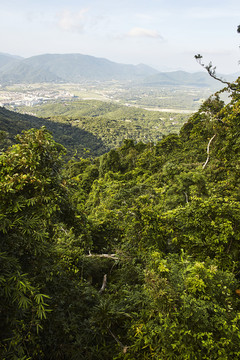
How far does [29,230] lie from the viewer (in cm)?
287

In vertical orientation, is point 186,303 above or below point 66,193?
below

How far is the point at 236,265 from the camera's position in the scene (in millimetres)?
4277

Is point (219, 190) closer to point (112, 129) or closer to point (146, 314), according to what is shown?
→ point (146, 314)

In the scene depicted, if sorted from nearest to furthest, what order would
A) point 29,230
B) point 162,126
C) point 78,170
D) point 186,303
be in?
point 29,230
point 186,303
point 78,170
point 162,126

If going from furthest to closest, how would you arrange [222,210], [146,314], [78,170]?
1. [78,170]
2. [222,210]
3. [146,314]

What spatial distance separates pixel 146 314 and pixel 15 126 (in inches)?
3763

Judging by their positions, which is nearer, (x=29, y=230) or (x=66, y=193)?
(x=29, y=230)

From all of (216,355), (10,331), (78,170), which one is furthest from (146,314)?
(78,170)

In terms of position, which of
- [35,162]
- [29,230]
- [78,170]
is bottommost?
[78,170]

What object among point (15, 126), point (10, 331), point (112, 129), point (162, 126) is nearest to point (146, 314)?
point (10, 331)

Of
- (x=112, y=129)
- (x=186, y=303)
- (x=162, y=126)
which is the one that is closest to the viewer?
(x=186, y=303)

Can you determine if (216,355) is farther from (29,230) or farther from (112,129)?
(112,129)

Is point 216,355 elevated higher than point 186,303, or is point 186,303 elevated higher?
point 186,303

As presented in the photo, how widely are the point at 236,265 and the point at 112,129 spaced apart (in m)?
130
